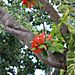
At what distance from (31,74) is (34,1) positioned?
3112 mm

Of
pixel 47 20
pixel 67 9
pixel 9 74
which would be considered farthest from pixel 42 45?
pixel 9 74

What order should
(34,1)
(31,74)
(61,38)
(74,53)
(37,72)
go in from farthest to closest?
(37,72) → (31,74) → (34,1) → (61,38) → (74,53)

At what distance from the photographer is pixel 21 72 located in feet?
17.1

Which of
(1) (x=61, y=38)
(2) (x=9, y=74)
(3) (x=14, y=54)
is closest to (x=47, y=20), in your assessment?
(3) (x=14, y=54)

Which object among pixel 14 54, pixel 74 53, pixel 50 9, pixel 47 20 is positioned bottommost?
pixel 14 54

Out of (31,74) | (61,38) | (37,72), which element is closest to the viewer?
(61,38)

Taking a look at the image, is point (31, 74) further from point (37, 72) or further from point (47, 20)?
point (47, 20)

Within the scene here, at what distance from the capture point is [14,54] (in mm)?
5070

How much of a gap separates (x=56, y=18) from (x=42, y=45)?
444 mm

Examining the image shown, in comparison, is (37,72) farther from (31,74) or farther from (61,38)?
(61,38)

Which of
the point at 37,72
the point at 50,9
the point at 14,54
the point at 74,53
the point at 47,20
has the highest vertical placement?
the point at 50,9

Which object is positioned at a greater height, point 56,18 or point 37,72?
point 56,18

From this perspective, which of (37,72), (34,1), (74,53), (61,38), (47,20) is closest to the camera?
(74,53)

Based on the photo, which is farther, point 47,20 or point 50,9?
point 47,20
